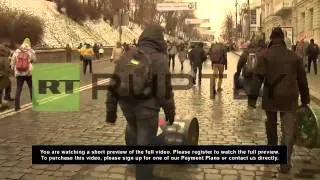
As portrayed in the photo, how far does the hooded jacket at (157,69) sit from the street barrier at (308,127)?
232 cm

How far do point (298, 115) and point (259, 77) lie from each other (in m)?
0.85

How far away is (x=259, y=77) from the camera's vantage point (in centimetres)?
636

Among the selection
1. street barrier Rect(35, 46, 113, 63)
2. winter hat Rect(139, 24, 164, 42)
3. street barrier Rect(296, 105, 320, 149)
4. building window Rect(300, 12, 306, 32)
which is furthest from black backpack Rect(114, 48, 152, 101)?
building window Rect(300, 12, 306, 32)

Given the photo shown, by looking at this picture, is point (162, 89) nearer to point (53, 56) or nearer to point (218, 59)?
point (218, 59)

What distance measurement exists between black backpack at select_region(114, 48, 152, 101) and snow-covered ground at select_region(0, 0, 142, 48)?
114ft

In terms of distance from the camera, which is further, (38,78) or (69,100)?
(38,78)

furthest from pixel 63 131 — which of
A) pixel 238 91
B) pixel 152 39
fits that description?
pixel 238 91

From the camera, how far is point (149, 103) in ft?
16.4

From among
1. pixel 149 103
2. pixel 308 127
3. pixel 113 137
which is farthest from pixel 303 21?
pixel 149 103

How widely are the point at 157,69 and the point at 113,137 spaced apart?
12.1ft

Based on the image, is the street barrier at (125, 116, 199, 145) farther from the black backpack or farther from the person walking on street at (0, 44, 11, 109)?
the person walking on street at (0, 44, 11, 109)

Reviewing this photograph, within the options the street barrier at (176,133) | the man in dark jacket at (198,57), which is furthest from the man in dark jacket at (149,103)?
the man in dark jacket at (198,57)

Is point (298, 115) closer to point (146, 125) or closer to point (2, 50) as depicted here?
point (146, 125)

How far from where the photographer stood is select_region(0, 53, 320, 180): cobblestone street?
609 centimetres
